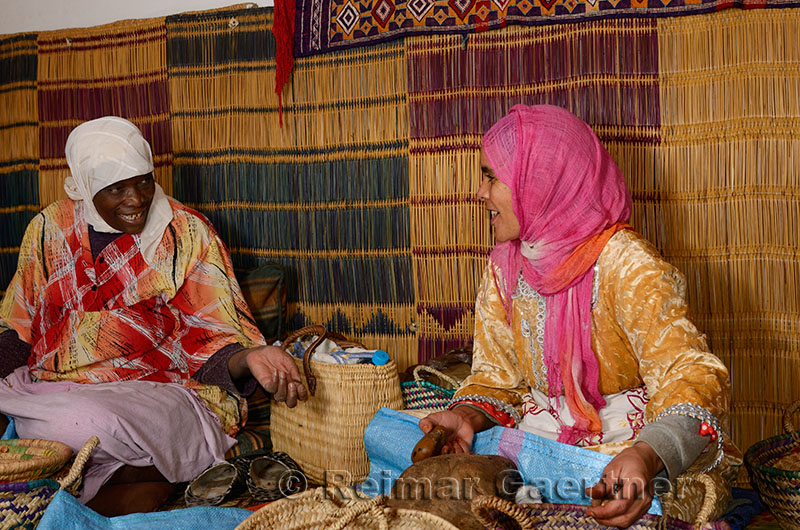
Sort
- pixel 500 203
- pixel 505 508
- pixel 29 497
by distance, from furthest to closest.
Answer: pixel 500 203 < pixel 29 497 < pixel 505 508

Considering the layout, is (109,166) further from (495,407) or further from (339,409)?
(495,407)

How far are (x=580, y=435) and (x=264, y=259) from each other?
2.00 metres

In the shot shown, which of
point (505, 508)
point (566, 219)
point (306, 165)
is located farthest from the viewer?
point (306, 165)

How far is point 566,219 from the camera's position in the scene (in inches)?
84.7

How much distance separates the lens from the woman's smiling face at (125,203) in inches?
115

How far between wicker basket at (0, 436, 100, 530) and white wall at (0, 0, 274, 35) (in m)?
2.41

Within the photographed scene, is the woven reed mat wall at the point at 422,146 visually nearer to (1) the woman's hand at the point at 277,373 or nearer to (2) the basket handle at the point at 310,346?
(2) the basket handle at the point at 310,346

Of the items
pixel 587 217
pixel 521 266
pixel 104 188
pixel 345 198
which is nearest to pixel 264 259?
pixel 345 198

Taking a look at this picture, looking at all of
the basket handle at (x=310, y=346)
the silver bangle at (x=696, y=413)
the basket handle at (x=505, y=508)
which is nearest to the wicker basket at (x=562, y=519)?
the basket handle at (x=505, y=508)

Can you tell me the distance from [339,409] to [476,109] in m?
1.36

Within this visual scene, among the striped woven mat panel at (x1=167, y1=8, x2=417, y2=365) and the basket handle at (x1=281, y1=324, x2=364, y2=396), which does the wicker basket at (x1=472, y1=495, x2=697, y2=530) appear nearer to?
the basket handle at (x1=281, y1=324, x2=364, y2=396)

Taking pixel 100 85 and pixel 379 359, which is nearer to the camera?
pixel 379 359

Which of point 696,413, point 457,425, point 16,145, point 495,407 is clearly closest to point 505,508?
point 696,413

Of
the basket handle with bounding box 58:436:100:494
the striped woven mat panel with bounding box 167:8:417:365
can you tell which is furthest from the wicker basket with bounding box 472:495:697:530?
the striped woven mat panel with bounding box 167:8:417:365
